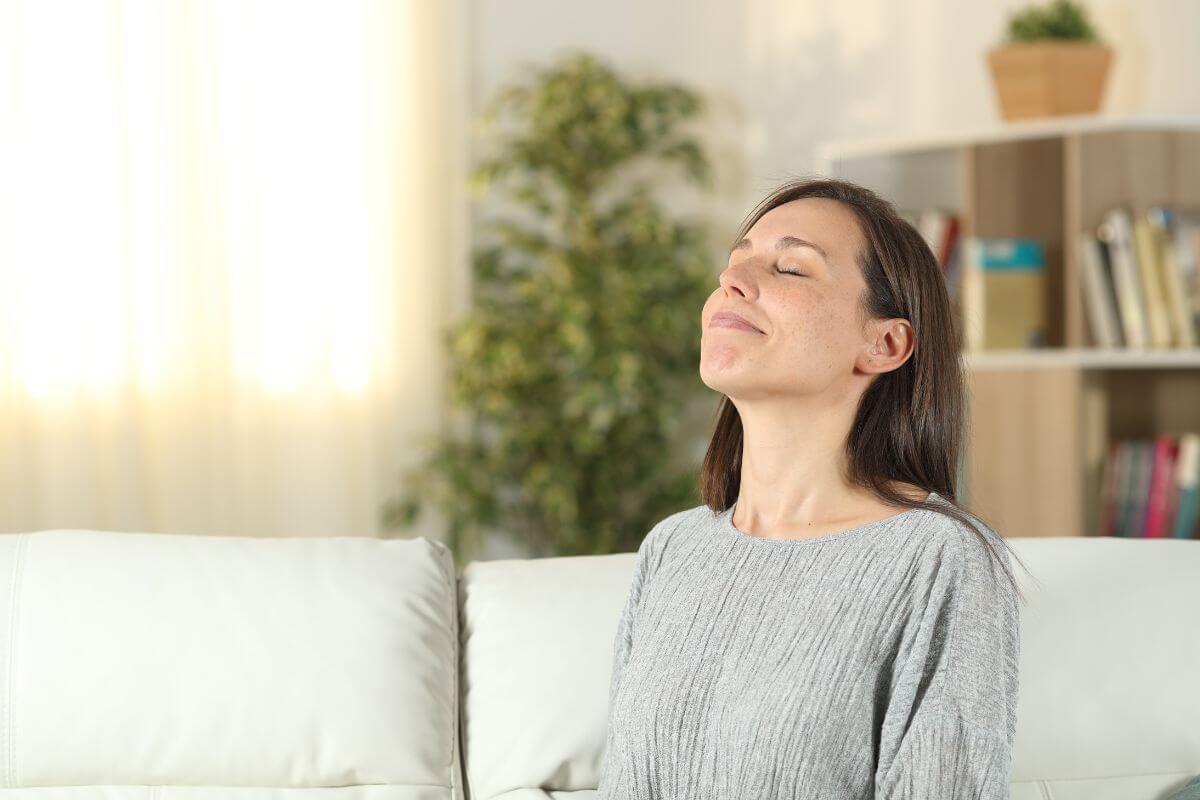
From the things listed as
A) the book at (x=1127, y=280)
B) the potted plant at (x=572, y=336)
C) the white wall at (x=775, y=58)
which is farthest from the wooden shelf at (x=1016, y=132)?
the potted plant at (x=572, y=336)

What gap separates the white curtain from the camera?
10.4 feet

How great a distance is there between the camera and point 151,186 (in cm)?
328

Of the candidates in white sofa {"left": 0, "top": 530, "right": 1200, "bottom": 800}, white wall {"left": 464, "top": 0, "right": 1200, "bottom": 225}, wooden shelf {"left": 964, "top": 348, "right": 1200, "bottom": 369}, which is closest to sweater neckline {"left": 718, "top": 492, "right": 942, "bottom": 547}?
white sofa {"left": 0, "top": 530, "right": 1200, "bottom": 800}

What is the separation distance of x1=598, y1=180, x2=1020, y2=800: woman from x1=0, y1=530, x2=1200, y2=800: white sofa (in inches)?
9.2

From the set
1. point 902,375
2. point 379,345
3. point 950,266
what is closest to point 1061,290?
point 950,266

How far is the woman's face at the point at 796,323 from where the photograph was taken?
1.29 metres

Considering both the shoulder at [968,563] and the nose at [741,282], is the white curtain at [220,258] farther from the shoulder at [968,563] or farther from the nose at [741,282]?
the shoulder at [968,563]

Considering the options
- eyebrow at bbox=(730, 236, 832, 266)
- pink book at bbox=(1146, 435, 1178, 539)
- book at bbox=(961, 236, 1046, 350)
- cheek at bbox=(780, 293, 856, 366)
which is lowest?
pink book at bbox=(1146, 435, 1178, 539)

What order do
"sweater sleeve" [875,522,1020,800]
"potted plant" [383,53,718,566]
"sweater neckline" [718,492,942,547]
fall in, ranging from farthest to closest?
"potted plant" [383,53,718,566] < "sweater neckline" [718,492,942,547] < "sweater sleeve" [875,522,1020,800]

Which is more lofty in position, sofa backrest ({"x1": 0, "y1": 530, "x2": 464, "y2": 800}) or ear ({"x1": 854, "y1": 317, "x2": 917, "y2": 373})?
ear ({"x1": 854, "y1": 317, "x2": 917, "y2": 373})

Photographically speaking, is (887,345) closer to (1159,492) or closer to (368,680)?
(368,680)

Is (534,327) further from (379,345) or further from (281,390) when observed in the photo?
(281,390)

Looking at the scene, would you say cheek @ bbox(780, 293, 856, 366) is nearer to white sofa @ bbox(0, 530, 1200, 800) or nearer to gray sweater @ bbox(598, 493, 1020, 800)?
gray sweater @ bbox(598, 493, 1020, 800)

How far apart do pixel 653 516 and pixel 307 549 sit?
2.15m
